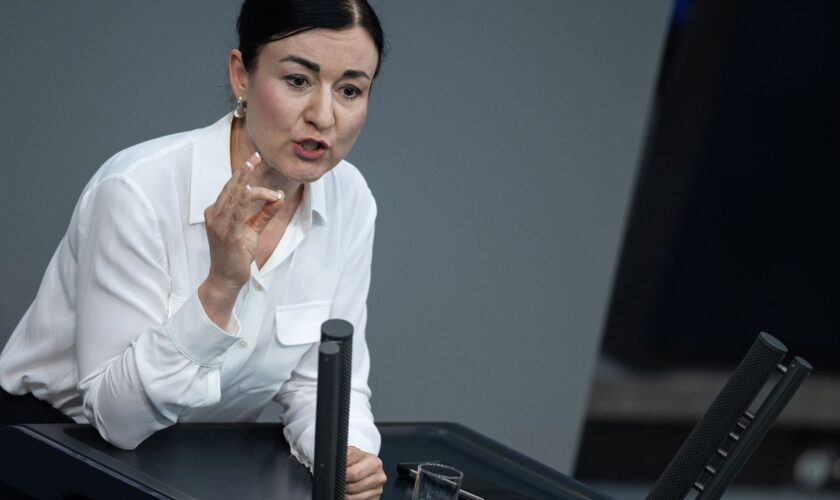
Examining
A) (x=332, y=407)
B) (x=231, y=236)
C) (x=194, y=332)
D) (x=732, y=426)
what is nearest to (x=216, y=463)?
(x=194, y=332)

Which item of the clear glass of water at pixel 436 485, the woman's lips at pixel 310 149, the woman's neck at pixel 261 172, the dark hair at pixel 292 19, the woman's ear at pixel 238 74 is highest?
the dark hair at pixel 292 19

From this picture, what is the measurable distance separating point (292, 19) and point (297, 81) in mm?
92

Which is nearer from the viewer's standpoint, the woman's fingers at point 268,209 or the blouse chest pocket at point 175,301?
the woman's fingers at point 268,209

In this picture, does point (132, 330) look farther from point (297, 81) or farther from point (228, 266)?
point (297, 81)

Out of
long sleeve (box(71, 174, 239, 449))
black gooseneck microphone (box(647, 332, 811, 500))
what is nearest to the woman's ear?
long sleeve (box(71, 174, 239, 449))

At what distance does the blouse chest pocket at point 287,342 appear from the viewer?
1.98 meters

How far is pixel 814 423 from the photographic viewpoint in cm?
540

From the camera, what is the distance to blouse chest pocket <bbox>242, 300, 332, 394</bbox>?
1982 millimetres

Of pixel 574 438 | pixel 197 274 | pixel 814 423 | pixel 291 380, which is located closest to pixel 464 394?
pixel 574 438

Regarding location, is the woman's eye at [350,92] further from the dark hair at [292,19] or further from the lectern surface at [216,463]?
the lectern surface at [216,463]

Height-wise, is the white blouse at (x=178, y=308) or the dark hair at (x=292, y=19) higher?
the dark hair at (x=292, y=19)

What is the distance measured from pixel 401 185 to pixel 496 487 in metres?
1.04

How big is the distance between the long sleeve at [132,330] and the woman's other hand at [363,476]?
0.23 metres

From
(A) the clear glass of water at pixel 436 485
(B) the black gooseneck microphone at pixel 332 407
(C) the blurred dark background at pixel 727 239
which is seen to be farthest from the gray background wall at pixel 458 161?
(C) the blurred dark background at pixel 727 239
